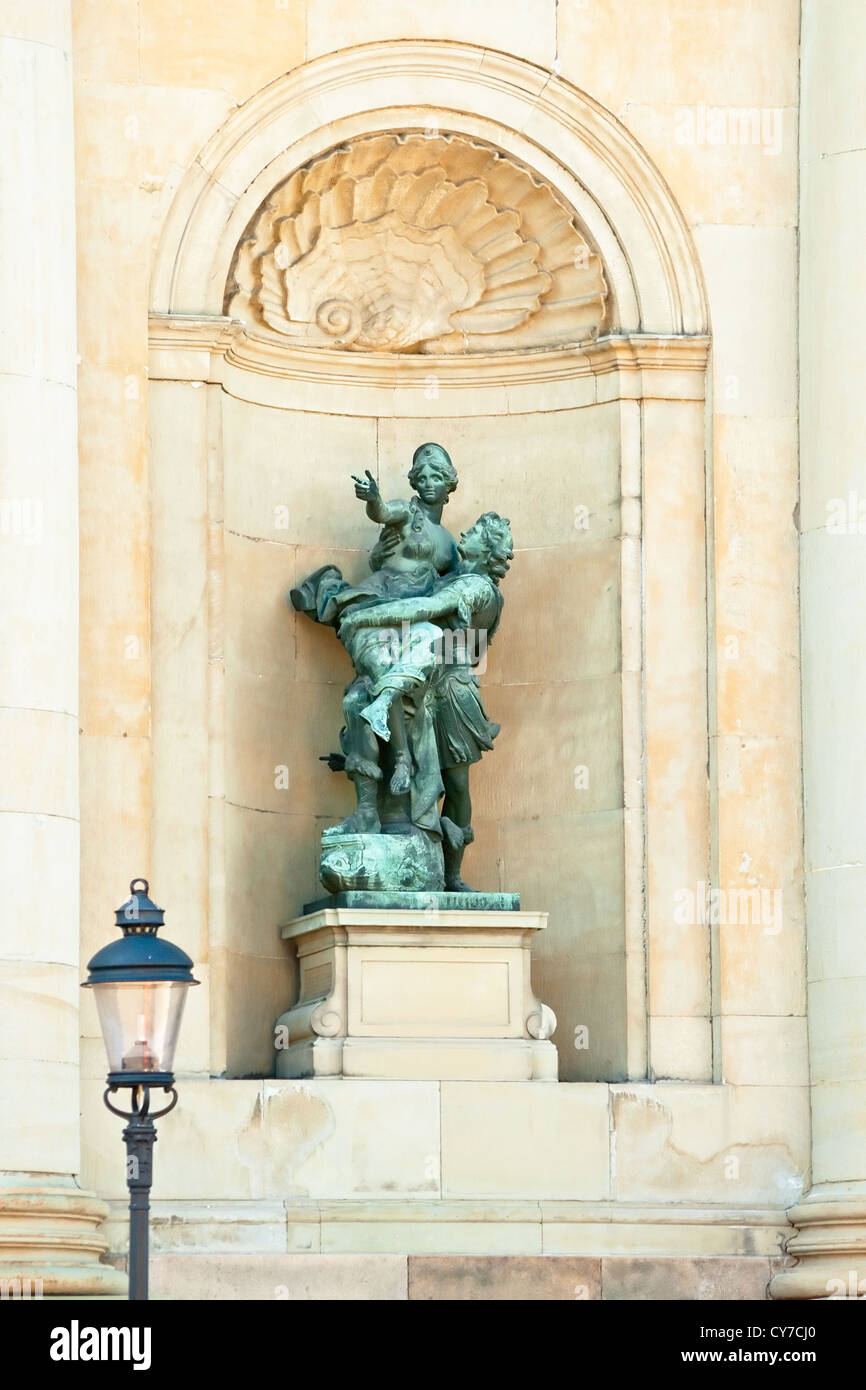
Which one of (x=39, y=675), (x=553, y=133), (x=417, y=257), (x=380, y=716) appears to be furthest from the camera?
(x=417, y=257)

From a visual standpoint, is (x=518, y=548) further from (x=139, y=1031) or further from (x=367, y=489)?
(x=139, y=1031)

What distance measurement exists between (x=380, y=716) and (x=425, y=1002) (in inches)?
66.8

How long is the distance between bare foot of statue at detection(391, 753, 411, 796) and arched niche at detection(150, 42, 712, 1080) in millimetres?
977

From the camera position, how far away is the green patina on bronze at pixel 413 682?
20016mm

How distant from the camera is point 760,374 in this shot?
68.4ft

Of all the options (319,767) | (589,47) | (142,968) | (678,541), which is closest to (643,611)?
(678,541)

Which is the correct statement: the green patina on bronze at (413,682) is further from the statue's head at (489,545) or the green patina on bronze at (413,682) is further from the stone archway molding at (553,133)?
the stone archway molding at (553,133)

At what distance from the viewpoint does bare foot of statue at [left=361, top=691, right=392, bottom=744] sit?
20.0 m

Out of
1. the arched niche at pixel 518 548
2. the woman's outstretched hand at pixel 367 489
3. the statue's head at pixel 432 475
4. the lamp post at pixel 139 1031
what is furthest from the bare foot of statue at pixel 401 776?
the lamp post at pixel 139 1031

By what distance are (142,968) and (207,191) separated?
719 cm

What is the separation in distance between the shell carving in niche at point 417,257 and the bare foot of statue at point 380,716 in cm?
260

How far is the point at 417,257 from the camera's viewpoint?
21531 mm

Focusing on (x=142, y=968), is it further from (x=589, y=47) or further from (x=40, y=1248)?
(x=589, y=47)

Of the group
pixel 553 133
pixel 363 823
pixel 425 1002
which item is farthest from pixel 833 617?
pixel 553 133
